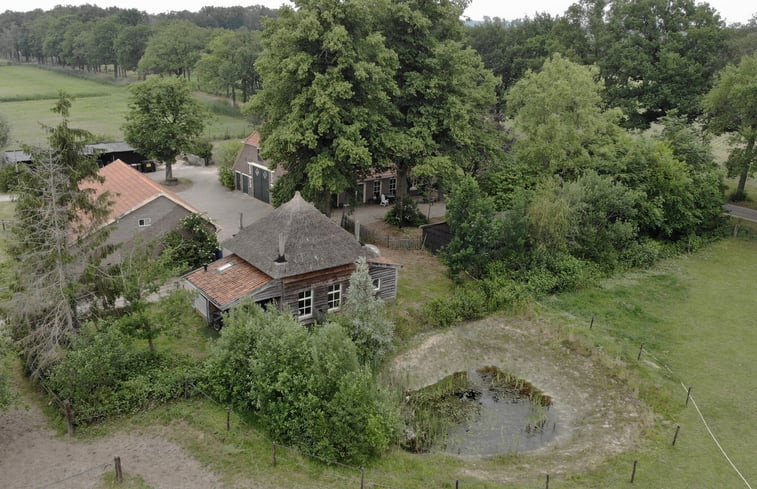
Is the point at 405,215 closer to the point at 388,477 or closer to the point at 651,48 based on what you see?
the point at 388,477

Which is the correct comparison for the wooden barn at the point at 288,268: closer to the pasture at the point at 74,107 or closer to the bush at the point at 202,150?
the bush at the point at 202,150

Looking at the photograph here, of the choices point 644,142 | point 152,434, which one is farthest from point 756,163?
point 152,434

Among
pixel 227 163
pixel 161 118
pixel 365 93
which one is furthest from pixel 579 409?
pixel 161 118

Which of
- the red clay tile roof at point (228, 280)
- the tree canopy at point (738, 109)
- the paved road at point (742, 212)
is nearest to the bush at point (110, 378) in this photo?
the red clay tile roof at point (228, 280)

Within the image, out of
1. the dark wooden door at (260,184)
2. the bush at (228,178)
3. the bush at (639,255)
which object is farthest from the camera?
the bush at (228,178)

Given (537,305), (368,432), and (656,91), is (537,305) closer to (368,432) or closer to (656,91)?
(368,432)

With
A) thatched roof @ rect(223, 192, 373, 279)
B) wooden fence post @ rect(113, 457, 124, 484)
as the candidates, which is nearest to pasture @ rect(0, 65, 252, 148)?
thatched roof @ rect(223, 192, 373, 279)

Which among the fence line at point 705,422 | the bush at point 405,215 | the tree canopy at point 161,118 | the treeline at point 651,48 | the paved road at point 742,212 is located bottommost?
the fence line at point 705,422
